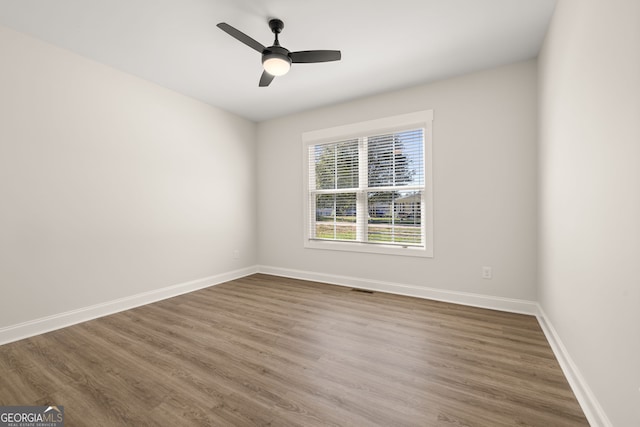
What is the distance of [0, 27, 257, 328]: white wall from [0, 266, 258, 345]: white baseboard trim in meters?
0.07

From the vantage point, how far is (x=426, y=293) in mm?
3426

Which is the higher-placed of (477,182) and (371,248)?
(477,182)

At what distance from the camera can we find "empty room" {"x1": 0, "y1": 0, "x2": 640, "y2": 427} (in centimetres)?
148

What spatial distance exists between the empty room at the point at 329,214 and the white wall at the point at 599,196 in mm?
17

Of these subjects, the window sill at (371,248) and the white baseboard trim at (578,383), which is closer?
the white baseboard trim at (578,383)

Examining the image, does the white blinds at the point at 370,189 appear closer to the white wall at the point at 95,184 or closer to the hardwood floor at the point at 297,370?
the hardwood floor at the point at 297,370

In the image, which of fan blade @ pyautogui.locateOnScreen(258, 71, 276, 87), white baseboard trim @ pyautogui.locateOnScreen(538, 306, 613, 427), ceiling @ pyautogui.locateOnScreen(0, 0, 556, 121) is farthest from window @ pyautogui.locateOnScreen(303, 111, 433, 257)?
fan blade @ pyautogui.locateOnScreen(258, 71, 276, 87)

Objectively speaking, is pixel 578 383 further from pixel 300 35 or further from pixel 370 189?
pixel 300 35

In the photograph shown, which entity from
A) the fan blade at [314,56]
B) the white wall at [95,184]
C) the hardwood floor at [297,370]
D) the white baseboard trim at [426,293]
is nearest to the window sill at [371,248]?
the white baseboard trim at [426,293]

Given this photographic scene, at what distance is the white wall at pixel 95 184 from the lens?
2414 mm

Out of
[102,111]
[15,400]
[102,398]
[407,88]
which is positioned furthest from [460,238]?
[102,111]

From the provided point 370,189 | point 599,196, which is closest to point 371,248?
point 370,189

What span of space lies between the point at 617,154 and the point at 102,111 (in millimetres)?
4216

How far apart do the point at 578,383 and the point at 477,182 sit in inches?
81.6
